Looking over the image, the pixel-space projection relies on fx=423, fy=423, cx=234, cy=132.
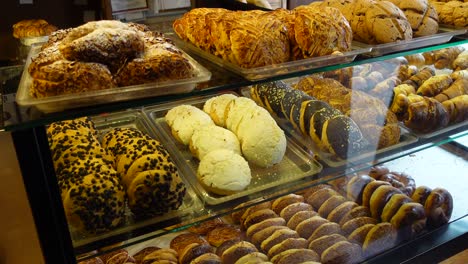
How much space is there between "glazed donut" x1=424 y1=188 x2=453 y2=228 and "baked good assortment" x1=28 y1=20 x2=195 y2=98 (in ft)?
4.44

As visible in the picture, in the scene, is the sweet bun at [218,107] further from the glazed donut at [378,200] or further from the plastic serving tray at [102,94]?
the glazed donut at [378,200]

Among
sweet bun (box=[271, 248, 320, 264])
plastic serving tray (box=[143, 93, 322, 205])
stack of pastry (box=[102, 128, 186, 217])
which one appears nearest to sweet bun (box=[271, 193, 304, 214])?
sweet bun (box=[271, 248, 320, 264])

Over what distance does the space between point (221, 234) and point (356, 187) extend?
0.64 metres

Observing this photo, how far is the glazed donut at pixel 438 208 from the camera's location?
1.84 meters

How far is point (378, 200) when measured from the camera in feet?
5.91

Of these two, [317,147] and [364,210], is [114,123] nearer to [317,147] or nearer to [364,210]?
[317,147]

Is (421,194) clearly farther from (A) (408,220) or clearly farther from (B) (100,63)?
(B) (100,63)

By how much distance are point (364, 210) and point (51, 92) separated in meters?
1.39

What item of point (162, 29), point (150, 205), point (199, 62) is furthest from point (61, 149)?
point (162, 29)

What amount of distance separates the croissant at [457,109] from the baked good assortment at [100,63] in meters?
1.16

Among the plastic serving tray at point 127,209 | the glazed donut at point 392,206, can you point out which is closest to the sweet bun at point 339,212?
the glazed donut at point 392,206

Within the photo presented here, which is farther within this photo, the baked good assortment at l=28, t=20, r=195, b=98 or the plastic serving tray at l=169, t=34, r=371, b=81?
the plastic serving tray at l=169, t=34, r=371, b=81

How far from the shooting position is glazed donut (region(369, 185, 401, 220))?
1.80m

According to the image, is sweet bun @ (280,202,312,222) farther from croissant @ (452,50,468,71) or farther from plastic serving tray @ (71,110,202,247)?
croissant @ (452,50,468,71)
